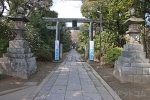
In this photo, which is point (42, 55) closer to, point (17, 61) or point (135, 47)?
point (17, 61)

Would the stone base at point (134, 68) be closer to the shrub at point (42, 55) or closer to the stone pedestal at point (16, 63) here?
the stone pedestal at point (16, 63)

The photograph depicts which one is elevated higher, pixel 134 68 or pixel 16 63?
pixel 16 63

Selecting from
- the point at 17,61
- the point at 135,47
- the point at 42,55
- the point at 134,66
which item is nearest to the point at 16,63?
the point at 17,61

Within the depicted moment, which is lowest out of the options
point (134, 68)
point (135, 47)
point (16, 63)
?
point (134, 68)

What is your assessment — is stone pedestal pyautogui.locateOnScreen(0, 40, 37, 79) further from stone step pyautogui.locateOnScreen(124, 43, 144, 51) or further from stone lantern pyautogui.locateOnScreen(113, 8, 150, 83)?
stone step pyautogui.locateOnScreen(124, 43, 144, 51)

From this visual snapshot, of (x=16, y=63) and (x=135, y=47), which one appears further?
(x=16, y=63)

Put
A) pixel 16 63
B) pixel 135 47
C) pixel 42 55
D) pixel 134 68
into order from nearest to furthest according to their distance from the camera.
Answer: pixel 134 68
pixel 135 47
pixel 16 63
pixel 42 55

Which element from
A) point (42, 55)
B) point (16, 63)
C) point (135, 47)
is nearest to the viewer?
point (135, 47)

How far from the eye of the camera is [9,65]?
9.38 m

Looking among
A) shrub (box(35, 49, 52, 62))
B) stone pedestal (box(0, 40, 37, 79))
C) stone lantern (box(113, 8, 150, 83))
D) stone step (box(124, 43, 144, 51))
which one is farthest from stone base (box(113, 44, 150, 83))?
shrub (box(35, 49, 52, 62))

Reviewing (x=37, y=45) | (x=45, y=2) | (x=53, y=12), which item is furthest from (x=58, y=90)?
(x=53, y=12)

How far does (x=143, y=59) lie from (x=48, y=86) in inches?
176

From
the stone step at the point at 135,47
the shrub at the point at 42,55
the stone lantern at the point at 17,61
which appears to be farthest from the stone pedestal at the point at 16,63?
the shrub at the point at 42,55

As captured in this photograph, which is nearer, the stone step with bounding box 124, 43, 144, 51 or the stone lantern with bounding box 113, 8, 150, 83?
the stone lantern with bounding box 113, 8, 150, 83
